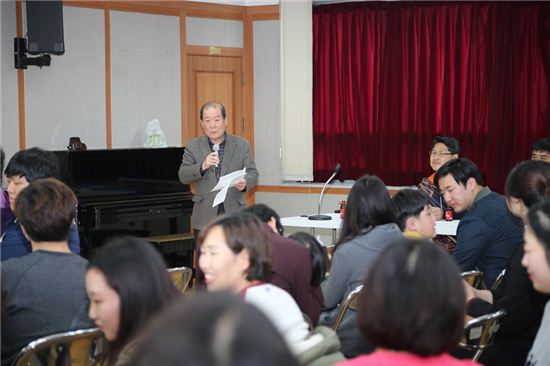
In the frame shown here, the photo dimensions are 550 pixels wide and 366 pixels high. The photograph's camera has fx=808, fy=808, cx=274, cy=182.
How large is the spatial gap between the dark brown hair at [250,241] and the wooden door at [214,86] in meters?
5.99

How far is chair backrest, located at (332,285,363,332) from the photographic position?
123 inches

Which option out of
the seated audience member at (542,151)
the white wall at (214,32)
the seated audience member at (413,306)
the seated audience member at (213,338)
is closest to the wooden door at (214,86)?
the white wall at (214,32)

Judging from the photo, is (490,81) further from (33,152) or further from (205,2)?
(33,152)

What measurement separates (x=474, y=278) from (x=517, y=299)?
0.69m

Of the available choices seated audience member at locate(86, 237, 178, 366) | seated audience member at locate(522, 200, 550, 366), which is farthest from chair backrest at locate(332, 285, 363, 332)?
seated audience member at locate(86, 237, 178, 366)

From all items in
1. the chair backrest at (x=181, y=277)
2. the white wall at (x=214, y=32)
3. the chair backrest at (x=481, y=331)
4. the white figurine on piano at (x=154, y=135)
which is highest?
the white wall at (x=214, y=32)

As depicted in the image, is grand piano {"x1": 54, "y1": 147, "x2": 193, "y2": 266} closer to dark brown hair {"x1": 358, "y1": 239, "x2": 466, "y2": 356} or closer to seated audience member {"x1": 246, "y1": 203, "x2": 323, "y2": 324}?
seated audience member {"x1": 246, "y1": 203, "x2": 323, "y2": 324}

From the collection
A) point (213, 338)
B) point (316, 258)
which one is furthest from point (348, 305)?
point (213, 338)

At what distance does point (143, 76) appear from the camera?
314 inches

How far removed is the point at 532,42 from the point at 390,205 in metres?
4.84

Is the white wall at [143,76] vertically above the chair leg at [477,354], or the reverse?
the white wall at [143,76]

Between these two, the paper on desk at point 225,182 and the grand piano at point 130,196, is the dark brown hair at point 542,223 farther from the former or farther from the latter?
the grand piano at point 130,196

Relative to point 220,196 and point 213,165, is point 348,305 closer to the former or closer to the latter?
point 220,196

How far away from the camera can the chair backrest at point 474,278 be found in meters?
3.62
